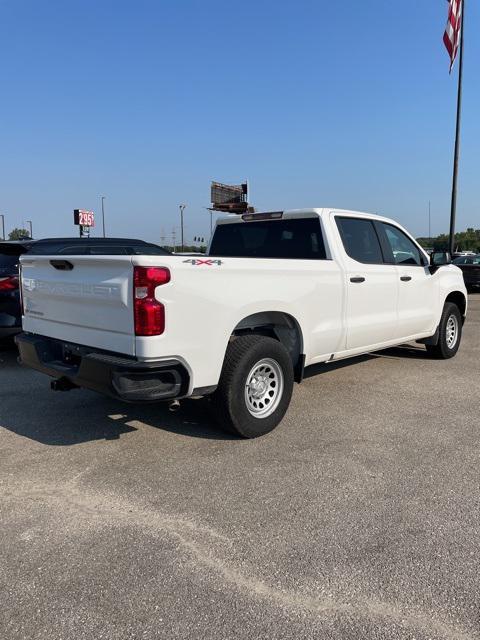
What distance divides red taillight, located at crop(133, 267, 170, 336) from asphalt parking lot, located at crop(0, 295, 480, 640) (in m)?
1.08

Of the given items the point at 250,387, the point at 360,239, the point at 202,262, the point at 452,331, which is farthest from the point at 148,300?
the point at 452,331

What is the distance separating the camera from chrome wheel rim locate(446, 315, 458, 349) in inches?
299

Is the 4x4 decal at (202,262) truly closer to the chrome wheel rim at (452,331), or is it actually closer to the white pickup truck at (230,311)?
the white pickup truck at (230,311)

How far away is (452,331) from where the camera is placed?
7691mm

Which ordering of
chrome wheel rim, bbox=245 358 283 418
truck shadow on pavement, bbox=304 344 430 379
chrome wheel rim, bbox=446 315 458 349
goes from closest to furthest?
chrome wheel rim, bbox=245 358 283 418
truck shadow on pavement, bbox=304 344 430 379
chrome wheel rim, bbox=446 315 458 349

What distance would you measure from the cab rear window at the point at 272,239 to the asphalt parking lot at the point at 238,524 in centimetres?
166

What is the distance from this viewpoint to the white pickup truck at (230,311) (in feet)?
11.5

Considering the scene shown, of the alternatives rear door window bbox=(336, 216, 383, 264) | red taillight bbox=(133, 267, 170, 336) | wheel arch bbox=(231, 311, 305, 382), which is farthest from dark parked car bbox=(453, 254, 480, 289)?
red taillight bbox=(133, 267, 170, 336)

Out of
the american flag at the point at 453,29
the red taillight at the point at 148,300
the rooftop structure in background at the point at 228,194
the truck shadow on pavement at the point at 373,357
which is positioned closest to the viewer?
the red taillight at the point at 148,300

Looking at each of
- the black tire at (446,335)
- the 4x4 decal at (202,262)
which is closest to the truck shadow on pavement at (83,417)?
the 4x4 decal at (202,262)

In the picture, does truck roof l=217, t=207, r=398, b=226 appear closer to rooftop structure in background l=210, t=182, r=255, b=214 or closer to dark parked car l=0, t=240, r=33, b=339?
dark parked car l=0, t=240, r=33, b=339

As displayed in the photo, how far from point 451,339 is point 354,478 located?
4761 mm

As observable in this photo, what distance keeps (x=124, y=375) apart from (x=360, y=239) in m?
3.36

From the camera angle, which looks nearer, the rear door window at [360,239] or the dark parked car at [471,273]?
the rear door window at [360,239]
